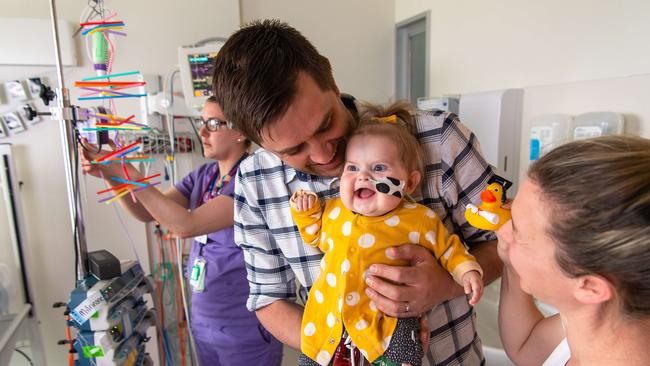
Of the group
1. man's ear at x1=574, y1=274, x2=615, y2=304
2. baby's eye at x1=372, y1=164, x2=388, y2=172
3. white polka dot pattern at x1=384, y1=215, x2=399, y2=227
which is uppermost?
baby's eye at x1=372, y1=164, x2=388, y2=172

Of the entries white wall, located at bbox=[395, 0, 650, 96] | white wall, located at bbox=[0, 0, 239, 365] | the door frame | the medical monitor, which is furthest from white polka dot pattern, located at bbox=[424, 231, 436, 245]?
the door frame

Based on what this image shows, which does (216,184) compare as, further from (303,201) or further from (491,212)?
(491,212)

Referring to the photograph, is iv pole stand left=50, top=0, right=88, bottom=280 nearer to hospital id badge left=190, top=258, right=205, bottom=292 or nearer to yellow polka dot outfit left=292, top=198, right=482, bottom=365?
hospital id badge left=190, top=258, right=205, bottom=292

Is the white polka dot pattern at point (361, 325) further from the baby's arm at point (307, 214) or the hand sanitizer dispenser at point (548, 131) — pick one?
the hand sanitizer dispenser at point (548, 131)

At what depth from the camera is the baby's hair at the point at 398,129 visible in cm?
94

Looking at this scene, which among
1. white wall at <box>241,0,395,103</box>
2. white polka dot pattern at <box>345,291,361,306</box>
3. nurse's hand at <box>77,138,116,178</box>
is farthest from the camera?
white wall at <box>241,0,395,103</box>

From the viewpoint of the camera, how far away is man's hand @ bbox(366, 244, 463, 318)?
33.6 inches

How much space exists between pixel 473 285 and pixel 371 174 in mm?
328

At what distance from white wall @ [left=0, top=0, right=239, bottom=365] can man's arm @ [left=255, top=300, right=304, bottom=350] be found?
1.71 meters

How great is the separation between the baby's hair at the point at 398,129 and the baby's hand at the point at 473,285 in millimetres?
266

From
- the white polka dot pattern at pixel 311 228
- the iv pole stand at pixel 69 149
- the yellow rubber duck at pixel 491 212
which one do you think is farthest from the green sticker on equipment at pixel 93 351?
the yellow rubber duck at pixel 491 212

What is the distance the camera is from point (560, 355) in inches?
34.1

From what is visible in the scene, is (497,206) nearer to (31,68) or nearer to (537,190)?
(537,190)

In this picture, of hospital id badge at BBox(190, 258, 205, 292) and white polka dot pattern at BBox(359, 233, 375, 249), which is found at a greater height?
white polka dot pattern at BBox(359, 233, 375, 249)
